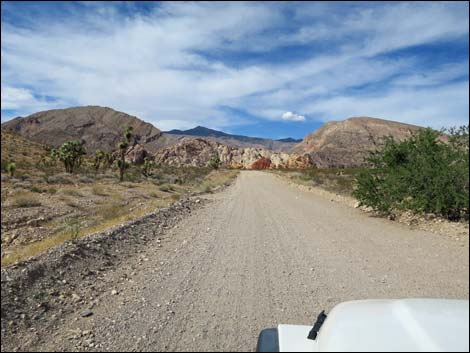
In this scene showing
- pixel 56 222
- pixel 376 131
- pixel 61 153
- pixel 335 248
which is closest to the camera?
pixel 335 248

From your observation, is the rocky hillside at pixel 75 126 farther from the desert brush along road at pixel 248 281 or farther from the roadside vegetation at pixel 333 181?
the desert brush along road at pixel 248 281

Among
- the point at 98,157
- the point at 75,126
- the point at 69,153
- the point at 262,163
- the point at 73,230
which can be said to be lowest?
the point at 73,230

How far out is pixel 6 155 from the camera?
2468 inches

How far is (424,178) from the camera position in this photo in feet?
36.1

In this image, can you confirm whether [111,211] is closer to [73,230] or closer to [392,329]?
[73,230]

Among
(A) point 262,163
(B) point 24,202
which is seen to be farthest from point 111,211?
(A) point 262,163

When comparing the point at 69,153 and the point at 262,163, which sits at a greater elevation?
the point at 69,153

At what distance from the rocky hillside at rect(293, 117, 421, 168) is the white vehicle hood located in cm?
15133

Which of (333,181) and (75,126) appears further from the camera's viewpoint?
(75,126)

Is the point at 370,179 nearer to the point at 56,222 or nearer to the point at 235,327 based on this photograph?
the point at 235,327

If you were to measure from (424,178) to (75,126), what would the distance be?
611 ft

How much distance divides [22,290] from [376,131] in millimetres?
185567

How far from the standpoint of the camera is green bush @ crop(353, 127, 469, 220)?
10.4 metres

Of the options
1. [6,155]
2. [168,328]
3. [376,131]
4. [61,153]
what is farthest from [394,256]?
[376,131]
